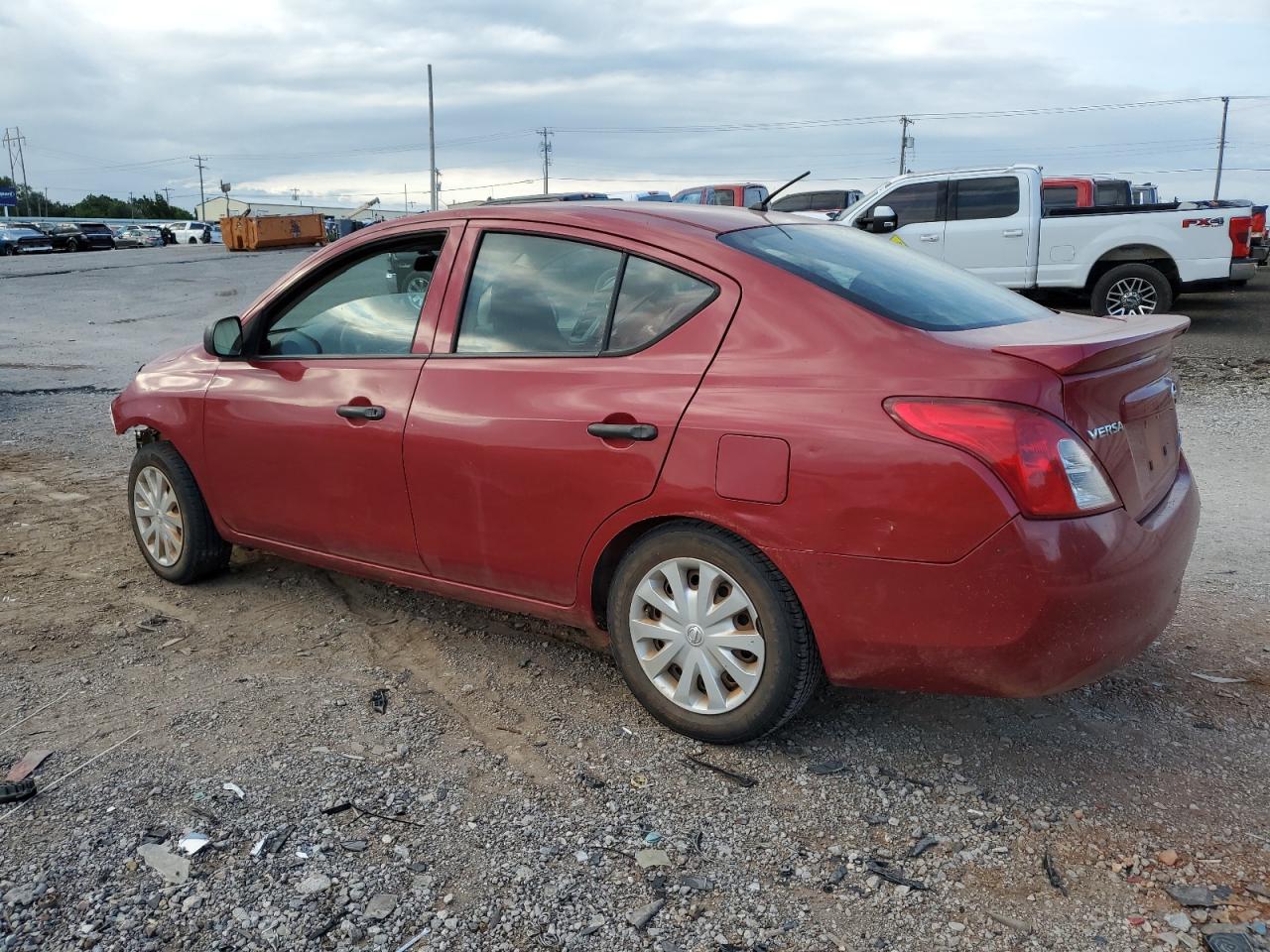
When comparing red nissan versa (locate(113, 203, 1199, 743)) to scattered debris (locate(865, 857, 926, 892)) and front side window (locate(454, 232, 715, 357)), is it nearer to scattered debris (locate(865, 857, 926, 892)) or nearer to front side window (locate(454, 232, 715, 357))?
front side window (locate(454, 232, 715, 357))

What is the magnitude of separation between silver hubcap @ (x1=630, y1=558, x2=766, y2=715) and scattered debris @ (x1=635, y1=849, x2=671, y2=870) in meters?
0.55

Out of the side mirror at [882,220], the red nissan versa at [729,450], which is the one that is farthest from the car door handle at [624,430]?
the side mirror at [882,220]

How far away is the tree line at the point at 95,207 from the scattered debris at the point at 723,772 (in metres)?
124

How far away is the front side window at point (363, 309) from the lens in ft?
12.9

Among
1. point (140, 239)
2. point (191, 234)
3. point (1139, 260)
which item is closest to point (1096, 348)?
point (1139, 260)

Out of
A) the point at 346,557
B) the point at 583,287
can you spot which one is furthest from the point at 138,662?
the point at 583,287

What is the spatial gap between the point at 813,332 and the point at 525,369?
39.2 inches

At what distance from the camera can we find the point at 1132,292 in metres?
13.2

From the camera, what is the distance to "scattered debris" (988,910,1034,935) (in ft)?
8.09

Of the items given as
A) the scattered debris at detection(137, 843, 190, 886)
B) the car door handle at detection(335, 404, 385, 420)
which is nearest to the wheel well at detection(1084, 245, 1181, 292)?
the car door handle at detection(335, 404, 385, 420)

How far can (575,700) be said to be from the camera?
3707 mm

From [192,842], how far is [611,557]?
143 cm

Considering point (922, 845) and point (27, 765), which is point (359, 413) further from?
point (922, 845)

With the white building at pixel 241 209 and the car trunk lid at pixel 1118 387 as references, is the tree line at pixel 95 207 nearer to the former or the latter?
the white building at pixel 241 209
